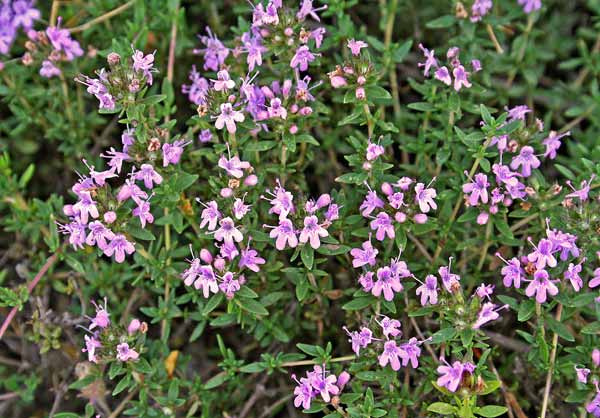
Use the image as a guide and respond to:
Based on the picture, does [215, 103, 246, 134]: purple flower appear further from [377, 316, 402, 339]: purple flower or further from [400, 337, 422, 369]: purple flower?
[400, 337, 422, 369]: purple flower

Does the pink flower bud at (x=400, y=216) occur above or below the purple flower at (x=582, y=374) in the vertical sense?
above

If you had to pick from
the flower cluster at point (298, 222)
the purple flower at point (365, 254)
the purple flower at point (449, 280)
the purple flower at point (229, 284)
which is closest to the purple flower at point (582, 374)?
the purple flower at point (449, 280)

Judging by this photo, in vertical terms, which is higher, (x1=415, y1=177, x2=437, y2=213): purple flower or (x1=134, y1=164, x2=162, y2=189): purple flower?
(x1=134, y1=164, x2=162, y2=189): purple flower

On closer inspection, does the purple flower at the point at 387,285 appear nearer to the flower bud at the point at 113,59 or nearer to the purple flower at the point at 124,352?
the purple flower at the point at 124,352

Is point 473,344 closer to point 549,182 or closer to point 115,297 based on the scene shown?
point 549,182

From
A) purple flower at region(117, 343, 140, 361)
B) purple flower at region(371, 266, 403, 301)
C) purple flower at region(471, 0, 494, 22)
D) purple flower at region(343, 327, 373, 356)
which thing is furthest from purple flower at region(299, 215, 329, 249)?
purple flower at region(471, 0, 494, 22)

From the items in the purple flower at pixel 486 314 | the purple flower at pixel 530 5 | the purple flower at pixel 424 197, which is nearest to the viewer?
the purple flower at pixel 486 314
